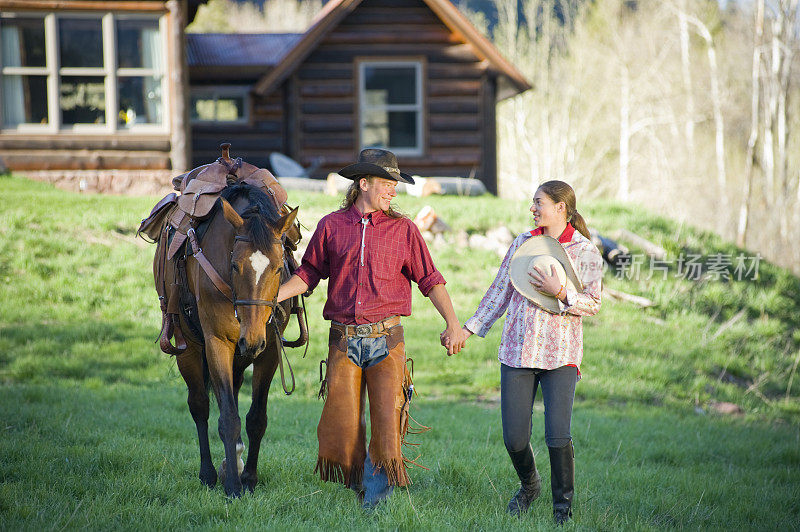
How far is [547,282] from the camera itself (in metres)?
4.52

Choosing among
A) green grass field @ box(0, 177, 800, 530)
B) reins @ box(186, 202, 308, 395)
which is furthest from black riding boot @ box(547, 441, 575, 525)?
reins @ box(186, 202, 308, 395)

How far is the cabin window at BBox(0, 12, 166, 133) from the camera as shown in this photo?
15008 mm

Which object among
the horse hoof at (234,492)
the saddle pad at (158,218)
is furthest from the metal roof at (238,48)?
the horse hoof at (234,492)

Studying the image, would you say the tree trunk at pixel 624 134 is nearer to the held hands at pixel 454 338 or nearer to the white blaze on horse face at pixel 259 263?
the held hands at pixel 454 338

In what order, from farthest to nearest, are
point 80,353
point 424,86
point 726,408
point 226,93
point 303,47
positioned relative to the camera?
point 226,93 → point 424,86 → point 303,47 → point 726,408 → point 80,353

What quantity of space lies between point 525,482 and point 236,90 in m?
14.8

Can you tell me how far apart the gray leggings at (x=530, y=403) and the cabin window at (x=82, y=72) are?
12478 millimetres

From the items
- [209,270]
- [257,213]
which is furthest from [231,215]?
[209,270]

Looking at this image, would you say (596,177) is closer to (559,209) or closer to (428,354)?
(428,354)

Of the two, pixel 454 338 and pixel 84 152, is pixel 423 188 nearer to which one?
pixel 84 152

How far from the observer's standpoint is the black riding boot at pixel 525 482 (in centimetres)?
471

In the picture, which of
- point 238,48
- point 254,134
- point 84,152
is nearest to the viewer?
point 84,152

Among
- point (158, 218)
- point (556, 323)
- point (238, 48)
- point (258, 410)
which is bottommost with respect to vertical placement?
point (258, 410)

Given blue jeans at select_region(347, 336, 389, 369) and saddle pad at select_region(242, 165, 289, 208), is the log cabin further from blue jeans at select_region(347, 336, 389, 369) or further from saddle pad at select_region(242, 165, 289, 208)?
blue jeans at select_region(347, 336, 389, 369)
